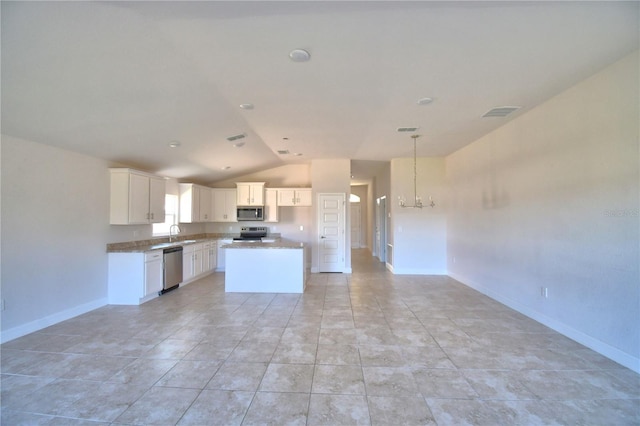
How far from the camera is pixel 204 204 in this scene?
700 cm

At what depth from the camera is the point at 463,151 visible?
5707 millimetres

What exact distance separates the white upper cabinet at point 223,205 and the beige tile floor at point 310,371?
3506 mm

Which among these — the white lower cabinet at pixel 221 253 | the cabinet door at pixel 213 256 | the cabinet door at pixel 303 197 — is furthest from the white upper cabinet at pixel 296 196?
the cabinet door at pixel 213 256

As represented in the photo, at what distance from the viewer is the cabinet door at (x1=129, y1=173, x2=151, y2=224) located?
4527 mm

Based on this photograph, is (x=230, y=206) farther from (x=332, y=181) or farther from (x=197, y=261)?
(x=332, y=181)

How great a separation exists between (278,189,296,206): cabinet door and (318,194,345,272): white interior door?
0.86 meters

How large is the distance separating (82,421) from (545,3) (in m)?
4.32

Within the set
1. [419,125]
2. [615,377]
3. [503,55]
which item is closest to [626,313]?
[615,377]

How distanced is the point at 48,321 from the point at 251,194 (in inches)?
177

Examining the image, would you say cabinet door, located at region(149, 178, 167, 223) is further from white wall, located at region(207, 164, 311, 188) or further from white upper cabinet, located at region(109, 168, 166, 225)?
white wall, located at region(207, 164, 311, 188)

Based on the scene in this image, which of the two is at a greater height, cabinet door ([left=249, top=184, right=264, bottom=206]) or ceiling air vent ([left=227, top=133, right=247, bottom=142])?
ceiling air vent ([left=227, top=133, right=247, bottom=142])

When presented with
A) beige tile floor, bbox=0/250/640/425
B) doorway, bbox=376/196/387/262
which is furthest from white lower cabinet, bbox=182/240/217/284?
doorway, bbox=376/196/387/262

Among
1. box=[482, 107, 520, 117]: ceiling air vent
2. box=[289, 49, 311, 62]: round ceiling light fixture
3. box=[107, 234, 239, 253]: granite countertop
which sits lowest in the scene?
box=[107, 234, 239, 253]: granite countertop

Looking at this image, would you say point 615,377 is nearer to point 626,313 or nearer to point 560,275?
point 626,313
